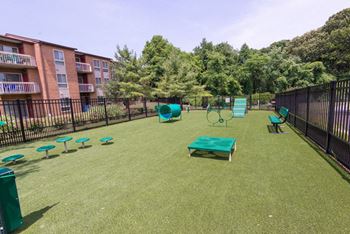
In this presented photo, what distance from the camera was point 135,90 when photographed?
21.8 metres

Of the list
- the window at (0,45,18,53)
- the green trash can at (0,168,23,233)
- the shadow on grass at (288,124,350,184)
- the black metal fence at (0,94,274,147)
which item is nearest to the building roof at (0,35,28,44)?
the window at (0,45,18,53)

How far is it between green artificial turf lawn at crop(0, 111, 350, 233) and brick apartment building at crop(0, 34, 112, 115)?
18292 millimetres

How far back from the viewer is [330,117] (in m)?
4.71

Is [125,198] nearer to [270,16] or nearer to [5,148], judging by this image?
[5,148]

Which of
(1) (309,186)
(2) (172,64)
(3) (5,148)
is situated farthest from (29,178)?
(2) (172,64)

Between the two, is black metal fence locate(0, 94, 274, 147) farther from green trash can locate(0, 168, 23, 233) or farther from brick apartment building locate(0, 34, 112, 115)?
green trash can locate(0, 168, 23, 233)

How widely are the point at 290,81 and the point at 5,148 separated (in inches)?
1385

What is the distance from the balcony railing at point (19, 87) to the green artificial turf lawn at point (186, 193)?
17013 millimetres

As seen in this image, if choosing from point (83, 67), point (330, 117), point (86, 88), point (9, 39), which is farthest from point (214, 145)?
point (83, 67)

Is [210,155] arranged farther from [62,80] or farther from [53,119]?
[62,80]

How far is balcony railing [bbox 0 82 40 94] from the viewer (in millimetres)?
16719

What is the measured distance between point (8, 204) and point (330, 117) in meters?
7.07

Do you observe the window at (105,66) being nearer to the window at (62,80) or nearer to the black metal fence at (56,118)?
the window at (62,80)

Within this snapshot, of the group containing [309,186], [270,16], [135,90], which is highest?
[270,16]
